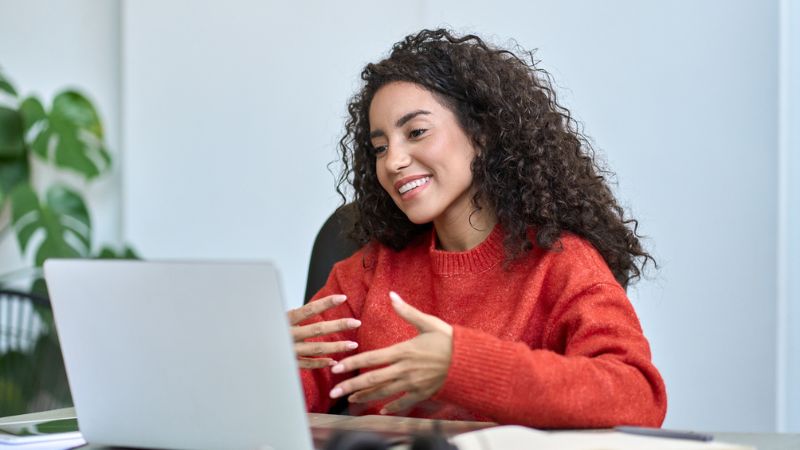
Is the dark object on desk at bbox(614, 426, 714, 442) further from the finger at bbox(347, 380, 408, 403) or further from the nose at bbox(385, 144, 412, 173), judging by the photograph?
the nose at bbox(385, 144, 412, 173)

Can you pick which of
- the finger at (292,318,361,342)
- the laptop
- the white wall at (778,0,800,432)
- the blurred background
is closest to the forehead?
the finger at (292,318,361,342)

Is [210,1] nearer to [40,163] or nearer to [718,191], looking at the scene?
[40,163]

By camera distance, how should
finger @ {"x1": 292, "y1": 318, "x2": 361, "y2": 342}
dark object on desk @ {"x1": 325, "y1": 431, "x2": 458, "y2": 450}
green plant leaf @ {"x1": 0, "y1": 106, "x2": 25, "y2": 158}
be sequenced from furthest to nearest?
green plant leaf @ {"x1": 0, "y1": 106, "x2": 25, "y2": 158} → finger @ {"x1": 292, "y1": 318, "x2": 361, "y2": 342} → dark object on desk @ {"x1": 325, "y1": 431, "x2": 458, "y2": 450}

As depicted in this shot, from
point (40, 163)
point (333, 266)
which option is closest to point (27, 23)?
point (40, 163)

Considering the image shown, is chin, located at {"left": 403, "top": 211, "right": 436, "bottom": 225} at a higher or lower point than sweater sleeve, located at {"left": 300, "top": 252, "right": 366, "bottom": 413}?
higher

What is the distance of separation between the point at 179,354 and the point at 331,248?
2.74 feet

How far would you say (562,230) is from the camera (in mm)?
1515

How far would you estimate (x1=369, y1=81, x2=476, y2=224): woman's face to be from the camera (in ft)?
5.04

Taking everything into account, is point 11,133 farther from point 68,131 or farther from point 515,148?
point 515,148

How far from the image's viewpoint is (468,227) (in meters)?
1.60

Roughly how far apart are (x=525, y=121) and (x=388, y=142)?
224mm

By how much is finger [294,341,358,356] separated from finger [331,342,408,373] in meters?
0.12

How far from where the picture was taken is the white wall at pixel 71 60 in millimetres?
3410

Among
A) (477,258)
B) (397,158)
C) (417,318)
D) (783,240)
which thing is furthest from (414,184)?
(783,240)
